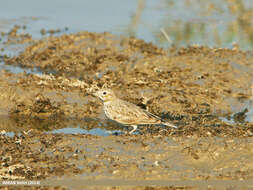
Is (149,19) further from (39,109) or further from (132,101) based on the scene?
(39,109)

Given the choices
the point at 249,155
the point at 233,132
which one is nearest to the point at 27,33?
the point at 233,132

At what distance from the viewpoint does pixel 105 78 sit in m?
12.5

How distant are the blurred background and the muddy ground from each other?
5.19 ft

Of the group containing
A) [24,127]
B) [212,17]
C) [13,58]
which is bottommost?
[24,127]

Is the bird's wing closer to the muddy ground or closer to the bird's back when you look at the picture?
the bird's back

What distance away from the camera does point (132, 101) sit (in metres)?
11.6

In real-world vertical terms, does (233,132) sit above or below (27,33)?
below

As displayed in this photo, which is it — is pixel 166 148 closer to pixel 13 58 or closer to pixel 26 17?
pixel 13 58

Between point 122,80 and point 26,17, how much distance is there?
23.2 ft

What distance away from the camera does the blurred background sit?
54.0ft

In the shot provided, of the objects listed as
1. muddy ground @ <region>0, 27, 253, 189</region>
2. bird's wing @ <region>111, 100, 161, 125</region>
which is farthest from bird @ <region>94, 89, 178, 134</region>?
muddy ground @ <region>0, 27, 253, 189</region>

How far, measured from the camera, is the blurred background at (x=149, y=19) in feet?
54.0

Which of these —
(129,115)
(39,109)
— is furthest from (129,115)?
(39,109)

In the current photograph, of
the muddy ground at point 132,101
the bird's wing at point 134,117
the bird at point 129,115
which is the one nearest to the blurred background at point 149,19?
the muddy ground at point 132,101
